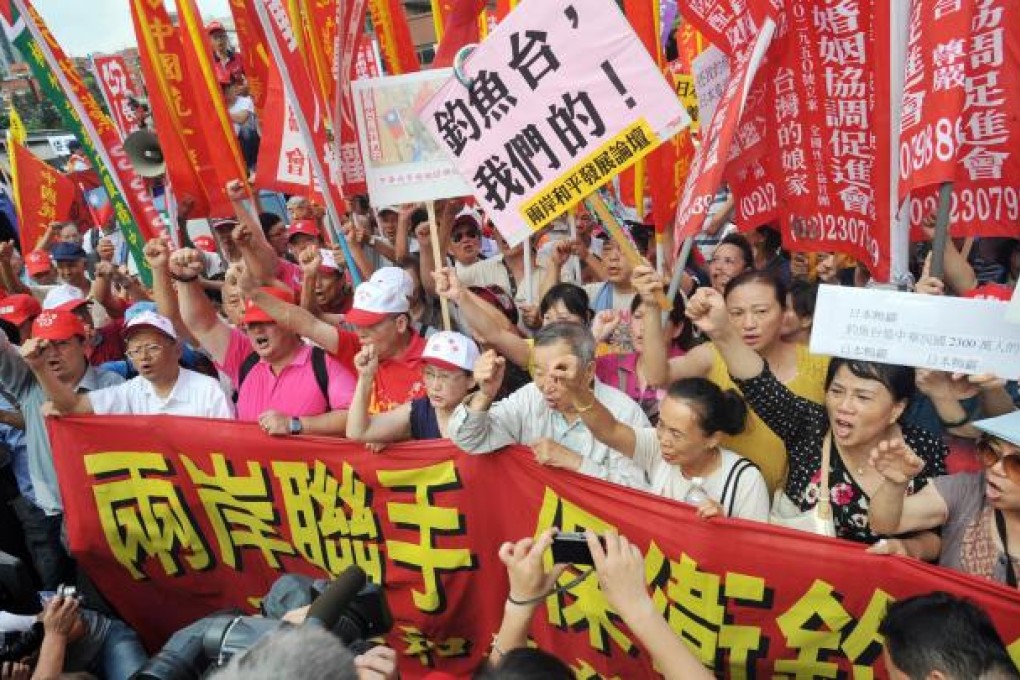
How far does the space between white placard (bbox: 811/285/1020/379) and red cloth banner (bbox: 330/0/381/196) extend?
265cm

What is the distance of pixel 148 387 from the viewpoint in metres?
4.39

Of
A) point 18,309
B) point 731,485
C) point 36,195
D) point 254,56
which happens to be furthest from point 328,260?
point 36,195

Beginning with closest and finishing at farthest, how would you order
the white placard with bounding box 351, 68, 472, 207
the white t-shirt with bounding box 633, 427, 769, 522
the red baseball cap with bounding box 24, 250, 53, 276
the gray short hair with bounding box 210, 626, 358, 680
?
the gray short hair with bounding box 210, 626, 358, 680 < the white t-shirt with bounding box 633, 427, 769, 522 < the white placard with bounding box 351, 68, 472, 207 < the red baseball cap with bounding box 24, 250, 53, 276

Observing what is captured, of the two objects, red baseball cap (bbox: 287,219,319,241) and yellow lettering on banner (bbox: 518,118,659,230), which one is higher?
yellow lettering on banner (bbox: 518,118,659,230)

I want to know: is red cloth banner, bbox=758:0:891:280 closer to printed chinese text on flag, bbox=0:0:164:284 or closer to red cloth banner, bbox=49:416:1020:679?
red cloth banner, bbox=49:416:1020:679

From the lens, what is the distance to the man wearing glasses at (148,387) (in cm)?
423

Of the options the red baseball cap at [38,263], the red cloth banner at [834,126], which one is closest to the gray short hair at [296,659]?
the red cloth banner at [834,126]

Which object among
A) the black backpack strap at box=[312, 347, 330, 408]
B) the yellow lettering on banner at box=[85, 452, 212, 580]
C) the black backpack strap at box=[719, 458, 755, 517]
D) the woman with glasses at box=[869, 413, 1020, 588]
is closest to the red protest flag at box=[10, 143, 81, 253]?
the yellow lettering on banner at box=[85, 452, 212, 580]

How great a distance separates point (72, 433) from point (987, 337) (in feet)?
13.0

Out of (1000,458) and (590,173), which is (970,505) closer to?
(1000,458)

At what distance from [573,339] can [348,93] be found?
7.90 ft

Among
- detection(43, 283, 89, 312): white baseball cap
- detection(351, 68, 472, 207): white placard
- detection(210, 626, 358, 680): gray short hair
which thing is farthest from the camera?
detection(43, 283, 89, 312): white baseball cap

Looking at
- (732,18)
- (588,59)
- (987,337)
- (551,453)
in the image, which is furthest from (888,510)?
(732,18)

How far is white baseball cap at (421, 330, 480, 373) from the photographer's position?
3.49 metres
